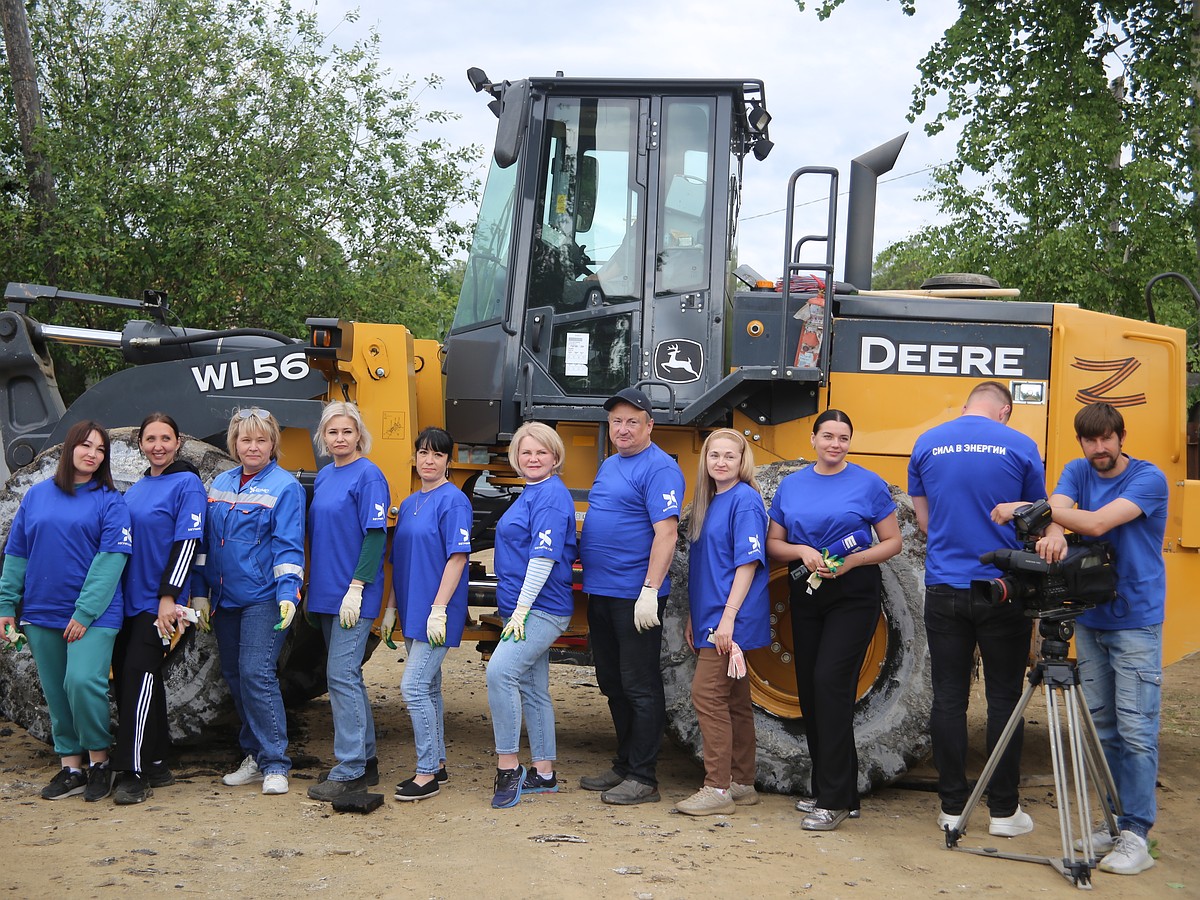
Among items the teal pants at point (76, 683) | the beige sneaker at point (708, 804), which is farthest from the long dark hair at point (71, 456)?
the beige sneaker at point (708, 804)

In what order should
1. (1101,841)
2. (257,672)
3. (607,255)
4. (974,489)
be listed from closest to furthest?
(1101,841)
(974,489)
(257,672)
(607,255)

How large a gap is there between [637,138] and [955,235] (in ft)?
30.8

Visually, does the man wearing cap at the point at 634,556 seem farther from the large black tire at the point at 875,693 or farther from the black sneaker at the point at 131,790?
the black sneaker at the point at 131,790

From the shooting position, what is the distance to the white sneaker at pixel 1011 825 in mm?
5293

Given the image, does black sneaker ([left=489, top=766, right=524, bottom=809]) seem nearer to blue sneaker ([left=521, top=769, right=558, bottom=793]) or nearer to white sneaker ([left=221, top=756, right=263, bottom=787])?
blue sneaker ([left=521, top=769, right=558, bottom=793])

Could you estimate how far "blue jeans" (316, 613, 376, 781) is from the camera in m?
5.74

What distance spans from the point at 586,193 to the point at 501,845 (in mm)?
3331

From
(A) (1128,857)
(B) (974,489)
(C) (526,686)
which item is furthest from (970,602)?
(C) (526,686)

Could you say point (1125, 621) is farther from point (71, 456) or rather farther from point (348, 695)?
point (71, 456)

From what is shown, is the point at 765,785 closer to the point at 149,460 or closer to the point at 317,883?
the point at 317,883

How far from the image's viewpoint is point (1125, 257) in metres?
13.4

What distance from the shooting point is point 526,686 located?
5.73 m

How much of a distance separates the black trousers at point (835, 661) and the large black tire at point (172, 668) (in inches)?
105

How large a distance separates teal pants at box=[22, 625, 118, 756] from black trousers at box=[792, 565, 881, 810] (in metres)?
3.15
